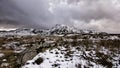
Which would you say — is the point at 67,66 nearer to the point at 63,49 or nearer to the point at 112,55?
the point at 63,49

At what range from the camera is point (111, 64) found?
26375 millimetres

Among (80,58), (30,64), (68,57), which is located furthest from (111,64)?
(30,64)

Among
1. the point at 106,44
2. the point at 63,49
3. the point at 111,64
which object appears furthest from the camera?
the point at 106,44

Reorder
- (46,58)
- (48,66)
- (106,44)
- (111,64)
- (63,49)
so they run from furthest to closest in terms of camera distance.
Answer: (106,44) → (63,49) → (111,64) → (46,58) → (48,66)

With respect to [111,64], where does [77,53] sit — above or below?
above

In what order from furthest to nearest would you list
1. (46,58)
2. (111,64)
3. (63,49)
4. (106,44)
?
1. (106,44)
2. (63,49)
3. (111,64)
4. (46,58)

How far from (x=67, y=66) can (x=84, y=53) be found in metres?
5.63

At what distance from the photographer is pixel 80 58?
25.5 m

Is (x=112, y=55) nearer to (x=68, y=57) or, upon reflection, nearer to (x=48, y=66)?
(x=68, y=57)

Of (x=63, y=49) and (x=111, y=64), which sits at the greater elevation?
(x=63, y=49)

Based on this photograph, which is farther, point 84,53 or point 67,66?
point 84,53

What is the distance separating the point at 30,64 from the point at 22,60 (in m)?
2.89

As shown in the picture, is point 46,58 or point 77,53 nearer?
point 46,58

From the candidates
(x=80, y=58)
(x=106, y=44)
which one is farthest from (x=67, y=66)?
(x=106, y=44)
